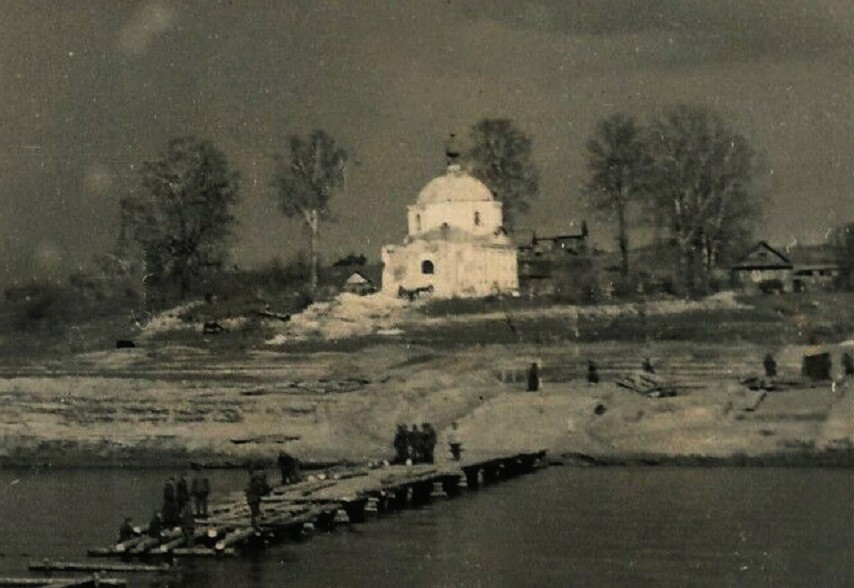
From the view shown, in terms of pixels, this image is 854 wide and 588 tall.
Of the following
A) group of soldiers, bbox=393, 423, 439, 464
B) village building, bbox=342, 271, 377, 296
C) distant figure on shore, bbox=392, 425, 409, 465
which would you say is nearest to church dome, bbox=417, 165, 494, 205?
village building, bbox=342, 271, 377, 296

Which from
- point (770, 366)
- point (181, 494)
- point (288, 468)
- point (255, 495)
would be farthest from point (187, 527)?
point (770, 366)

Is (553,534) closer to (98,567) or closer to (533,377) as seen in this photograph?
(98,567)

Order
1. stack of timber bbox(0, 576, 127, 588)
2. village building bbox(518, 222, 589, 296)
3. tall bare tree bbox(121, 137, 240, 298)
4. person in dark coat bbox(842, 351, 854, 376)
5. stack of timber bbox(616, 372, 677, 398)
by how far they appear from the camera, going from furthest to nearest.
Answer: village building bbox(518, 222, 589, 296) → tall bare tree bbox(121, 137, 240, 298) → stack of timber bbox(616, 372, 677, 398) → person in dark coat bbox(842, 351, 854, 376) → stack of timber bbox(0, 576, 127, 588)

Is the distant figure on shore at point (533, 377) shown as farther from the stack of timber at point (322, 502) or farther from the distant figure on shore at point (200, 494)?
the distant figure on shore at point (200, 494)

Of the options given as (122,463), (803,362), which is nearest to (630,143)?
(803,362)

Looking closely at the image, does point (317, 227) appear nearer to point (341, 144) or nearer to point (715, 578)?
point (341, 144)

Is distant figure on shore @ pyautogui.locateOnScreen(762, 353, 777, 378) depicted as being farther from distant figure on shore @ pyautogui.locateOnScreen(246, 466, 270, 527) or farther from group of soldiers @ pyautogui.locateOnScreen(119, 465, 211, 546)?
group of soldiers @ pyautogui.locateOnScreen(119, 465, 211, 546)
